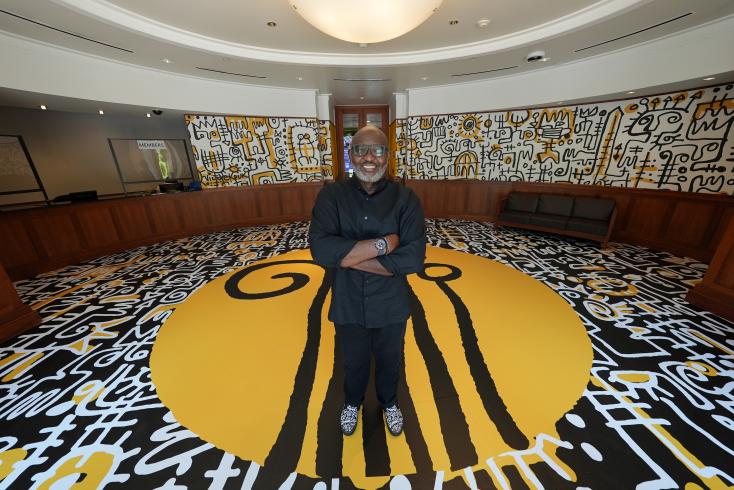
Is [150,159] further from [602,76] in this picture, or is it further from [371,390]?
[602,76]

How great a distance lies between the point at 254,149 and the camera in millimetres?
6762

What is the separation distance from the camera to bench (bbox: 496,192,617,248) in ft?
16.3

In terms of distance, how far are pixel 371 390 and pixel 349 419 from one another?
368 mm

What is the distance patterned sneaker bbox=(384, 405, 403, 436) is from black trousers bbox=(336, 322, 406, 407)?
0.21 feet

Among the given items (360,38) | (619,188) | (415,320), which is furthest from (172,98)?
(619,188)

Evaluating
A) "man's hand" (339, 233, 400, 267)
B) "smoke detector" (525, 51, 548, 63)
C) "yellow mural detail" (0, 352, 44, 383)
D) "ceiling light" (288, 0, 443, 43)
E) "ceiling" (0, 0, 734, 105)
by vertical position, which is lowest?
"yellow mural detail" (0, 352, 44, 383)

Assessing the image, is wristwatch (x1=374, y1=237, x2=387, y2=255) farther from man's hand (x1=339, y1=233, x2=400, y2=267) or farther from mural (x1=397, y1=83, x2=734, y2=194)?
mural (x1=397, y1=83, x2=734, y2=194)

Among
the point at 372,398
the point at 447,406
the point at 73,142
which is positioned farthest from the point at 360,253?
the point at 73,142

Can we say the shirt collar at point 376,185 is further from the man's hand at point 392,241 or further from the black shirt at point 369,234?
the man's hand at point 392,241

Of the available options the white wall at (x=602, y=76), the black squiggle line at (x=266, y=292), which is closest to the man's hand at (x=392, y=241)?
the black squiggle line at (x=266, y=292)

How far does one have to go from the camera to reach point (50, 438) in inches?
68.5

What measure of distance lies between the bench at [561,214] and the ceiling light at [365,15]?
4.80 meters

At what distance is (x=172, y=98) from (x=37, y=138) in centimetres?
274

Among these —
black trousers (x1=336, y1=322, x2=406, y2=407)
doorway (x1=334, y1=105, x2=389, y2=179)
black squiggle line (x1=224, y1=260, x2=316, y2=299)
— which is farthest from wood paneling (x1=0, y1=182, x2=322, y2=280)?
black trousers (x1=336, y1=322, x2=406, y2=407)
